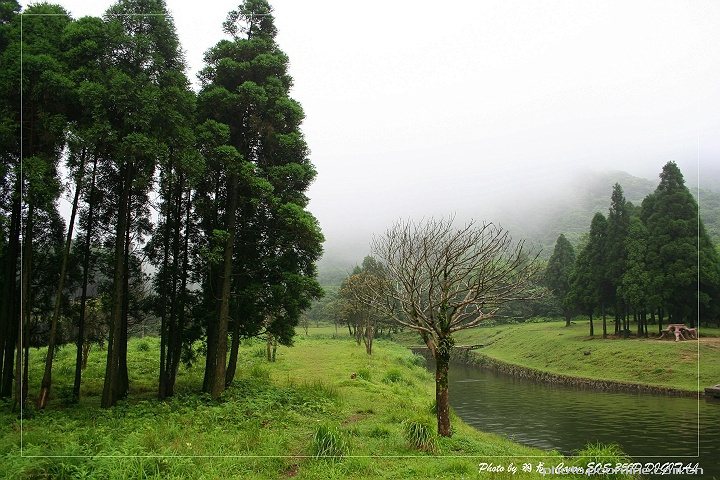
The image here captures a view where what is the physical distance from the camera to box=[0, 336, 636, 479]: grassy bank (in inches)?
337

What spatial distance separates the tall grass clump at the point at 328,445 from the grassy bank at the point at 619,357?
78.1 ft

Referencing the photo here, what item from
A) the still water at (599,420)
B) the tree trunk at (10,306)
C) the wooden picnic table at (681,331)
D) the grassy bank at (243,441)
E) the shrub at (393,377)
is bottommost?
the still water at (599,420)

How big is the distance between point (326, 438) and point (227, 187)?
11.7 m

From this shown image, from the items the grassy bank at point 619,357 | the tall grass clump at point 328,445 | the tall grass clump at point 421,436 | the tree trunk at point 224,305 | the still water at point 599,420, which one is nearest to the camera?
the tall grass clump at point 328,445

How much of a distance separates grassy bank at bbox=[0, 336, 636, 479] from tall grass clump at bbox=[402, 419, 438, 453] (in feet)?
0.08

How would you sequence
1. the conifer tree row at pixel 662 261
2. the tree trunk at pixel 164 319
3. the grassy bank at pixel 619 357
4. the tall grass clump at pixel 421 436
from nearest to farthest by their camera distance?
the tall grass clump at pixel 421 436, the tree trunk at pixel 164 319, the grassy bank at pixel 619 357, the conifer tree row at pixel 662 261

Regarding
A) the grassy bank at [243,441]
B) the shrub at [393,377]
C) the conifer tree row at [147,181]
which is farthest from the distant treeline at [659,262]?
the conifer tree row at [147,181]

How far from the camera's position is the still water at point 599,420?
49.9 feet

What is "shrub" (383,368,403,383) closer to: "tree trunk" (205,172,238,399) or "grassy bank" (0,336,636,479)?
"grassy bank" (0,336,636,479)

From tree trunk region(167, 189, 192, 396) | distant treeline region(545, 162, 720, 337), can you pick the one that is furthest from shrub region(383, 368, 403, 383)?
distant treeline region(545, 162, 720, 337)

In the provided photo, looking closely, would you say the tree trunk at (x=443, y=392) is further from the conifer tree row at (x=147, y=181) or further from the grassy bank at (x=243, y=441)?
the conifer tree row at (x=147, y=181)

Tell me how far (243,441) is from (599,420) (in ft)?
59.2

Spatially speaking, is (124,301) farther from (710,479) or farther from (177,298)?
(710,479)

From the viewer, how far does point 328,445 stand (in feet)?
32.4
